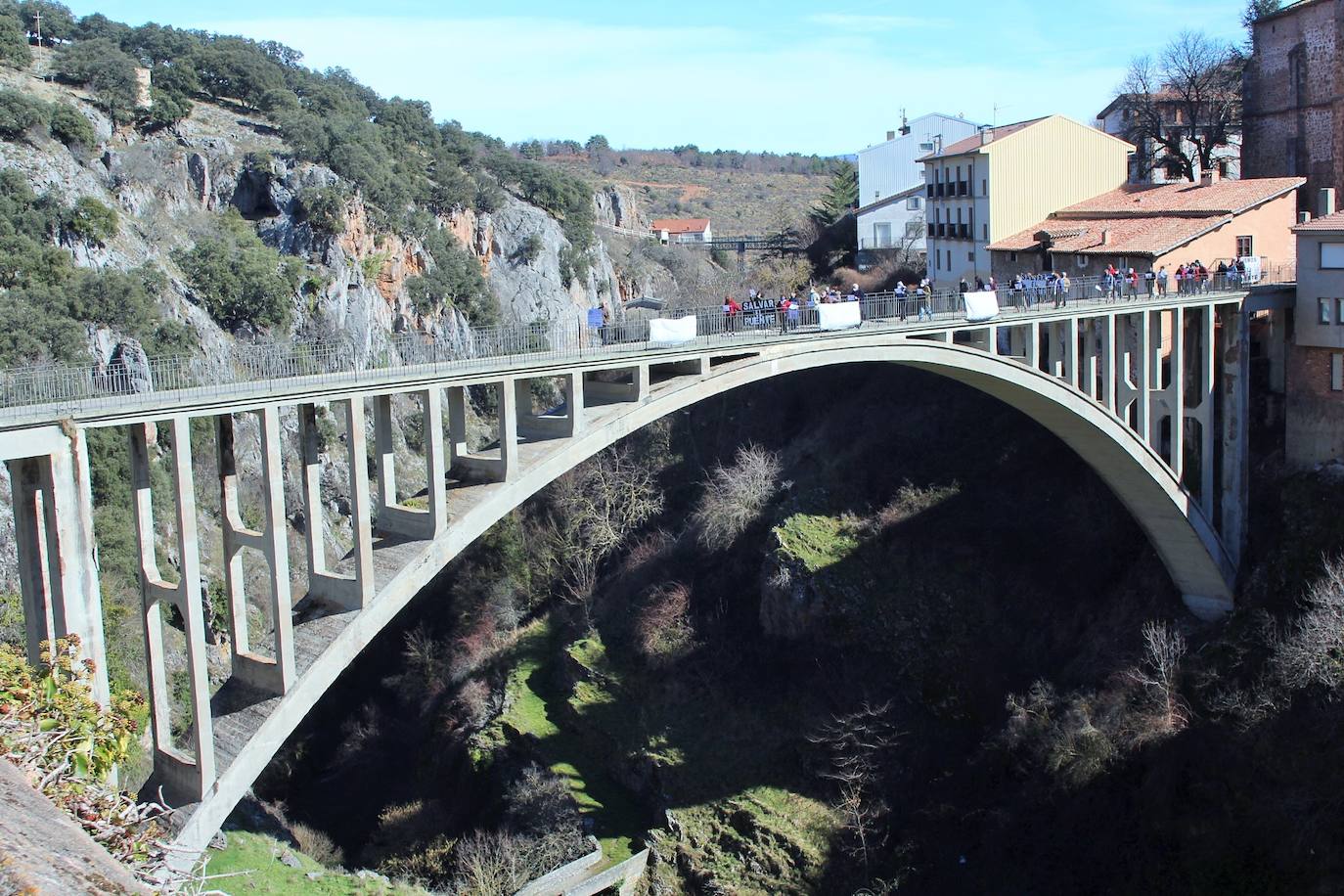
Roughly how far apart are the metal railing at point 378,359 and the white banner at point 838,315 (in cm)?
23

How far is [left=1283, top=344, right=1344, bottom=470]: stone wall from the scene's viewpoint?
95.1 feet

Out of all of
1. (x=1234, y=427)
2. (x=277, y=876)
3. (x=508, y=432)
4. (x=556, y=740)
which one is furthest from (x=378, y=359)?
(x=1234, y=427)

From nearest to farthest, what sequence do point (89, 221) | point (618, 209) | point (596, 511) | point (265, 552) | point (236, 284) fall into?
point (265, 552), point (596, 511), point (89, 221), point (236, 284), point (618, 209)

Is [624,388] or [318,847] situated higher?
[624,388]

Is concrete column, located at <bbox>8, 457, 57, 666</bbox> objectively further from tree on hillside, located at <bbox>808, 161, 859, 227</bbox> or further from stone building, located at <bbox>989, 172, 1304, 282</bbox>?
tree on hillside, located at <bbox>808, 161, 859, 227</bbox>

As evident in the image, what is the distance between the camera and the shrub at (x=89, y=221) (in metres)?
45.5

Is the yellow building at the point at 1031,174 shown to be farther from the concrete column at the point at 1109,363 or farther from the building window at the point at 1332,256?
the concrete column at the point at 1109,363

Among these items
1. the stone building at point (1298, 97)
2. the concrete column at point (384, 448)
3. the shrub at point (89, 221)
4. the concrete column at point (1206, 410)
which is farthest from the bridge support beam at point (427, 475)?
the shrub at point (89, 221)

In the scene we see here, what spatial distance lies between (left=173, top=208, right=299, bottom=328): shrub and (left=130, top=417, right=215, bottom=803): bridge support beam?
34.0m

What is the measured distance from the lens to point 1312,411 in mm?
29391

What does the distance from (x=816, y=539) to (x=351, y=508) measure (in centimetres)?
2076

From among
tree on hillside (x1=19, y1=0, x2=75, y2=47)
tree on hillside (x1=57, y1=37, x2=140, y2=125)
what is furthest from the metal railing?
tree on hillside (x1=19, y1=0, x2=75, y2=47)

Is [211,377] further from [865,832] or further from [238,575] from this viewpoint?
[865,832]

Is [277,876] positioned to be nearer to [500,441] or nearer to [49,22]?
[500,441]
